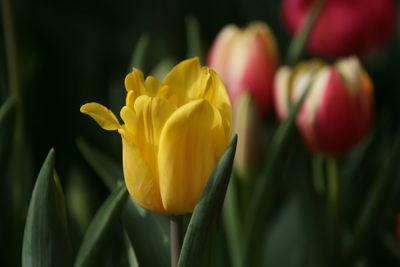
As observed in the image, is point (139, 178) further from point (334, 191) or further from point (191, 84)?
point (334, 191)

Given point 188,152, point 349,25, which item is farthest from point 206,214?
point 349,25

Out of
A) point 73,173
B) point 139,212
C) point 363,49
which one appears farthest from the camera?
point 363,49

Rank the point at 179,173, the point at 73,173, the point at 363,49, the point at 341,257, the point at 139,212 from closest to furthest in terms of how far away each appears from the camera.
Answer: the point at 179,173
the point at 139,212
the point at 341,257
the point at 73,173
the point at 363,49

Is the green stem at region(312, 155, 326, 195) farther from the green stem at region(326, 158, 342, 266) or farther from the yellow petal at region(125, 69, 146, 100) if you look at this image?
the yellow petal at region(125, 69, 146, 100)

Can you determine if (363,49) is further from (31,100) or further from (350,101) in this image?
(31,100)

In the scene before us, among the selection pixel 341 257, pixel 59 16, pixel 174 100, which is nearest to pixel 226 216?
pixel 341 257

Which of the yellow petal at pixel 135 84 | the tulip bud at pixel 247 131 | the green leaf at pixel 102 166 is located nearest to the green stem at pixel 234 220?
the tulip bud at pixel 247 131

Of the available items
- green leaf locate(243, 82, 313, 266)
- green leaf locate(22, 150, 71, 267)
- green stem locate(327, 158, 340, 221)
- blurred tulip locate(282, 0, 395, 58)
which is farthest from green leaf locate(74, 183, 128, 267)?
Result: blurred tulip locate(282, 0, 395, 58)
